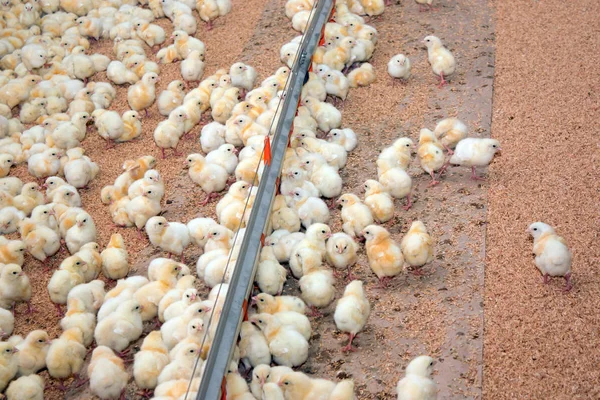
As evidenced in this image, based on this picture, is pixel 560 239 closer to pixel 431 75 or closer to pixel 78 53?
pixel 431 75

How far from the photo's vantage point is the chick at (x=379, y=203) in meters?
5.01

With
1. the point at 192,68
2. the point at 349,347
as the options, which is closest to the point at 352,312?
the point at 349,347

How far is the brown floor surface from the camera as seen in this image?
4.05m

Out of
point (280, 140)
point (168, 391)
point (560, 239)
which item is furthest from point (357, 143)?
point (168, 391)

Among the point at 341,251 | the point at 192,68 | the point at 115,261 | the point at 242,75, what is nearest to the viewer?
the point at 341,251

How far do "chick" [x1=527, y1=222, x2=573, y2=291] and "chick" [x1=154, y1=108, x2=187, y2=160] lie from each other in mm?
2574

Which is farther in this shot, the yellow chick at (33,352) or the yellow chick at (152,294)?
the yellow chick at (152,294)

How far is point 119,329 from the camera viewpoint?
13.8ft

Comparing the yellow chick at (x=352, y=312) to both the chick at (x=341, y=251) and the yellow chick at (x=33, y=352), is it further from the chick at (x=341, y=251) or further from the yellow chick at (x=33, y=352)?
the yellow chick at (x=33, y=352)

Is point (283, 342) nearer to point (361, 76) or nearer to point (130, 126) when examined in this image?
point (130, 126)

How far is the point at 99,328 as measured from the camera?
4.22 meters

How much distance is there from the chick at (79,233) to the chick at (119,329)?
2.89 ft

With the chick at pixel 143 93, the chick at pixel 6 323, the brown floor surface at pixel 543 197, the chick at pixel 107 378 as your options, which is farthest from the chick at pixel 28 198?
the brown floor surface at pixel 543 197

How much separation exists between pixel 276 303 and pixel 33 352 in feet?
4.02
